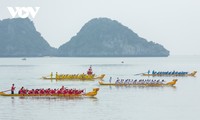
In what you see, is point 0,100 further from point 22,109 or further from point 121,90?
point 121,90

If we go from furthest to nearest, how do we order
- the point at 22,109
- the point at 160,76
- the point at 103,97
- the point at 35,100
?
1. the point at 160,76
2. the point at 103,97
3. the point at 35,100
4. the point at 22,109

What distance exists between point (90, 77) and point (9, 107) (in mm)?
43435

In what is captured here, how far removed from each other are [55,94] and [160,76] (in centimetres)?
5889

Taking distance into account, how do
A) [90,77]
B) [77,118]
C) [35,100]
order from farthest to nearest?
[90,77] → [35,100] → [77,118]

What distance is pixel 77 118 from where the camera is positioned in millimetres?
45688

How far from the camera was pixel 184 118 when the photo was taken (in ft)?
151

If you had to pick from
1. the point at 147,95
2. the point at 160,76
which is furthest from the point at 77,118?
the point at 160,76

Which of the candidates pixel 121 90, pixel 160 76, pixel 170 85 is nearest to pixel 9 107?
pixel 121 90

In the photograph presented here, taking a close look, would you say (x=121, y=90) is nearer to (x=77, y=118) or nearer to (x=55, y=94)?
(x=55, y=94)

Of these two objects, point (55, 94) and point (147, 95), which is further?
point (147, 95)

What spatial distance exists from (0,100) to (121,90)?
879 inches

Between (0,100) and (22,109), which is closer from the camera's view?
(22,109)

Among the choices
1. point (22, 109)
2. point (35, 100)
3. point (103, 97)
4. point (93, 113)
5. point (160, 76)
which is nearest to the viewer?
point (93, 113)

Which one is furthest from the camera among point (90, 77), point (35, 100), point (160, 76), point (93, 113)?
point (160, 76)
